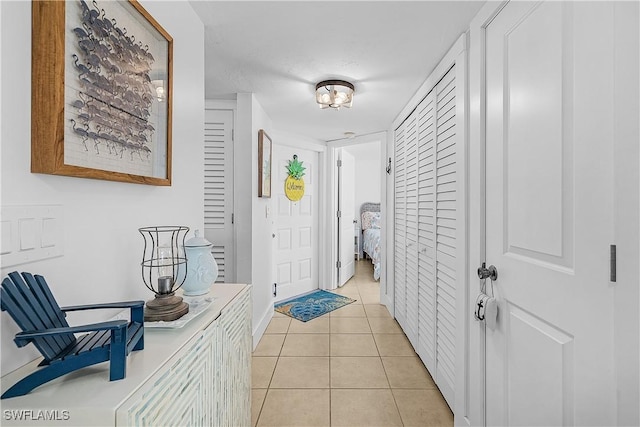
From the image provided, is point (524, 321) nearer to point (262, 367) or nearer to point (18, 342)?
point (18, 342)

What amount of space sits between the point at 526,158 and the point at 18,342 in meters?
1.55

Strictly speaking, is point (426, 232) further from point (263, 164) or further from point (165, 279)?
point (165, 279)

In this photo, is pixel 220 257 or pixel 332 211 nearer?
pixel 220 257

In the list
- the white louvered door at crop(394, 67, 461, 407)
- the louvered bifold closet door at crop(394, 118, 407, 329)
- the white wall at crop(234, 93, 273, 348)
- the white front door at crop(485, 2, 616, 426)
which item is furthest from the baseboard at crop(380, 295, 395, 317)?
the white front door at crop(485, 2, 616, 426)

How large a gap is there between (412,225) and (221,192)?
68.0 inches

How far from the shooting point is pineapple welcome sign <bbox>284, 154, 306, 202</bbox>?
390 cm

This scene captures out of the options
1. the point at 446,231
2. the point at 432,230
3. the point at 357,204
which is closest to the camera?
the point at 446,231

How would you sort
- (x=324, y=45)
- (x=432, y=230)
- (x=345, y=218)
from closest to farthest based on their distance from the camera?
(x=324, y=45)
(x=432, y=230)
(x=345, y=218)

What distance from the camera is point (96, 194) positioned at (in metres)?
0.90

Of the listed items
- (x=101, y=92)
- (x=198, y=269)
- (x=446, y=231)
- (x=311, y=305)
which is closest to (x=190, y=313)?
(x=198, y=269)

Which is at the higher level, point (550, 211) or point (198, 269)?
point (550, 211)

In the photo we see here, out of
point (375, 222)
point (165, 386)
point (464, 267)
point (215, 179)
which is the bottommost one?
point (165, 386)

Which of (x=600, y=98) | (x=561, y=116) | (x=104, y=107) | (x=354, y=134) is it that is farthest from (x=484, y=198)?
(x=354, y=134)

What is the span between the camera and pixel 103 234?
924 mm
